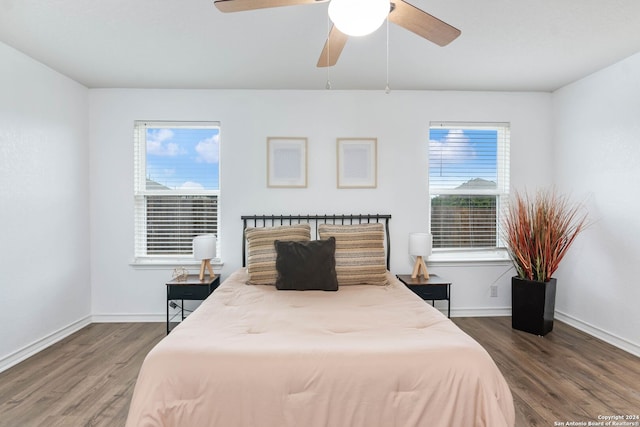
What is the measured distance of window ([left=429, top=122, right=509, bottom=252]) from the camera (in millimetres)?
3965

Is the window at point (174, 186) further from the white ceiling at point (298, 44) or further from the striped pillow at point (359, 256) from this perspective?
the striped pillow at point (359, 256)

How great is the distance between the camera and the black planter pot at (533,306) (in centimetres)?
336

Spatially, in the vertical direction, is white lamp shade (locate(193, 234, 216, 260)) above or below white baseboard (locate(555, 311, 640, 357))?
above

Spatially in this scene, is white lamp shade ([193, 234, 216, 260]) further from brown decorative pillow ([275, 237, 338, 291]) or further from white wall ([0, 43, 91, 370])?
white wall ([0, 43, 91, 370])

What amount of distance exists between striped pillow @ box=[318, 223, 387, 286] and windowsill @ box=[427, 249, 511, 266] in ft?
A: 3.49

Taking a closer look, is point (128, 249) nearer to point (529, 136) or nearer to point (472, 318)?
point (472, 318)

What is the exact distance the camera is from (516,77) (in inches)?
137

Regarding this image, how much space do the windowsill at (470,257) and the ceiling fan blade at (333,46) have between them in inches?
104

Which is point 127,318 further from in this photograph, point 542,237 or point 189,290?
point 542,237

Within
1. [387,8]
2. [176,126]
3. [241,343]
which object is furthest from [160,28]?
[241,343]

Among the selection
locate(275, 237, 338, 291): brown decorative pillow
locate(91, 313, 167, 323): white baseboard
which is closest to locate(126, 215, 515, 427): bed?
locate(275, 237, 338, 291): brown decorative pillow

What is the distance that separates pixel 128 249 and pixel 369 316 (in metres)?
2.93

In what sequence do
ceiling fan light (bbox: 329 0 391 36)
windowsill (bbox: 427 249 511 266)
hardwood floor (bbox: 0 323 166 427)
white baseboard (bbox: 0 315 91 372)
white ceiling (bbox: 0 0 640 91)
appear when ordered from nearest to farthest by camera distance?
ceiling fan light (bbox: 329 0 391 36), hardwood floor (bbox: 0 323 166 427), white ceiling (bbox: 0 0 640 91), white baseboard (bbox: 0 315 91 372), windowsill (bbox: 427 249 511 266)

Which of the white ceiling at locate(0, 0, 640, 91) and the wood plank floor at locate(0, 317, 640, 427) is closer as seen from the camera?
the wood plank floor at locate(0, 317, 640, 427)
